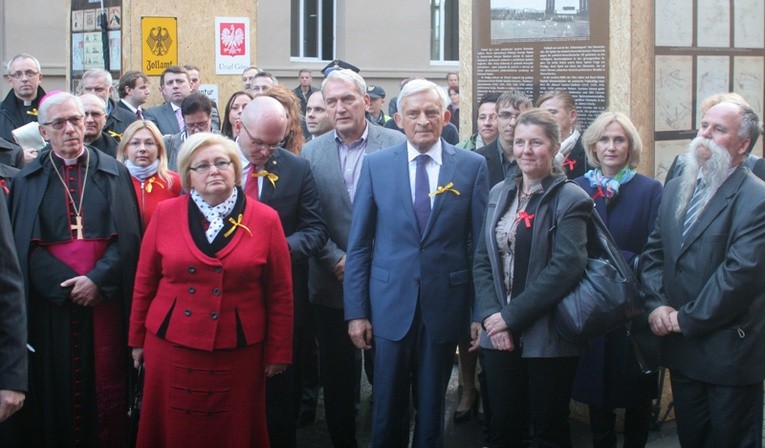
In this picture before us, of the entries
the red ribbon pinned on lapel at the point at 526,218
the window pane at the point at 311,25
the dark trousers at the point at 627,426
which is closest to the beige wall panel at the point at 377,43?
the window pane at the point at 311,25

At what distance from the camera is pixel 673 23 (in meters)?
7.16

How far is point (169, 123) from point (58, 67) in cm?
Result: 1009

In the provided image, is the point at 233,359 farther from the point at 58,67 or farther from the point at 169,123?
the point at 58,67

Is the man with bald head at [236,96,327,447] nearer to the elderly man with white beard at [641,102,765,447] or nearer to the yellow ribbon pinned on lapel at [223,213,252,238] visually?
the yellow ribbon pinned on lapel at [223,213,252,238]

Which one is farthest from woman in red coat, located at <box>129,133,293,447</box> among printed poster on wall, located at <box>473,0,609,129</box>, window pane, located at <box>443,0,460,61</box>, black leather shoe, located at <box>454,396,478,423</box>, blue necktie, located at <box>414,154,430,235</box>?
window pane, located at <box>443,0,460,61</box>

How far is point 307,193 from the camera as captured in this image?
20.7 ft

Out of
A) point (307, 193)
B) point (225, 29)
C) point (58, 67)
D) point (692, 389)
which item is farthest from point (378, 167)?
point (58, 67)

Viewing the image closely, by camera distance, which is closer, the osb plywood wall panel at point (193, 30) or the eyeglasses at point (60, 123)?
the eyeglasses at point (60, 123)

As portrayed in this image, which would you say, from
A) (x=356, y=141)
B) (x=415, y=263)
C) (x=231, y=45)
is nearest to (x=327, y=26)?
(x=231, y=45)

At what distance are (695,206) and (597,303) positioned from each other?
2.17ft

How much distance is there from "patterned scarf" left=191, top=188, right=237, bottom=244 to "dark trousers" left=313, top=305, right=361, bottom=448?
3.98 ft

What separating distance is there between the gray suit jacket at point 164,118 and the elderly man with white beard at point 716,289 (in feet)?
18.6

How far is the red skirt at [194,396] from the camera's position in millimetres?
5457

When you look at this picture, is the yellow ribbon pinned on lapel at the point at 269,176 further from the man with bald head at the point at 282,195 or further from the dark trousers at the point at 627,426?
the dark trousers at the point at 627,426
